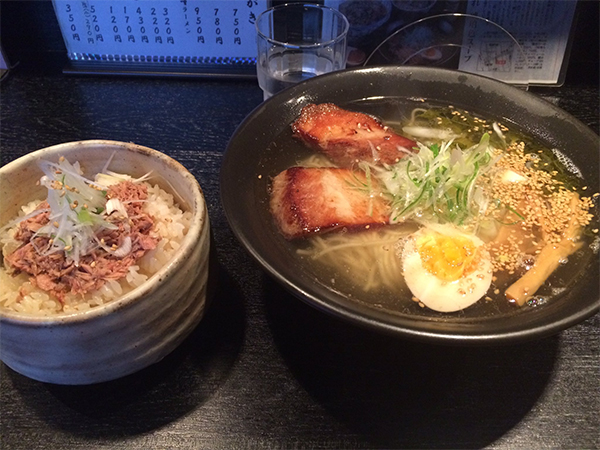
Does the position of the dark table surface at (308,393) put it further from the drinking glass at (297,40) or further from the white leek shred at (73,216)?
the drinking glass at (297,40)

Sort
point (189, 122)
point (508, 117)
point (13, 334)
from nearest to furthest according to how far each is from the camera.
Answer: point (13, 334) → point (508, 117) → point (189, 122)

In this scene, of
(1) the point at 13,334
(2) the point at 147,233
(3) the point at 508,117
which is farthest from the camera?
(3) the point at 508,117

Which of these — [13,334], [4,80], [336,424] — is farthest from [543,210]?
[4,80]

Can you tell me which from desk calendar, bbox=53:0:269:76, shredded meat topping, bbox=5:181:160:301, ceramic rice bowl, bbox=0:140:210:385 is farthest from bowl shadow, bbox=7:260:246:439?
desk calendar, bbox=53:0:269:76

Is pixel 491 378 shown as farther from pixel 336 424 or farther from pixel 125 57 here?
pixel 125 57

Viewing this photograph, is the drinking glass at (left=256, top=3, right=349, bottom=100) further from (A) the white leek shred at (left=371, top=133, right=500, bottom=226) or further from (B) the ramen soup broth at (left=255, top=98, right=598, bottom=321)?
(A) the white leek shred at (left=371, top=133, right=500, bottom=226)

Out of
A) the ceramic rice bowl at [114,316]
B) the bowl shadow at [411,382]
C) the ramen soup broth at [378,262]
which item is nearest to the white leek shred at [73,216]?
the ceramic rice bowl at [114,316]
